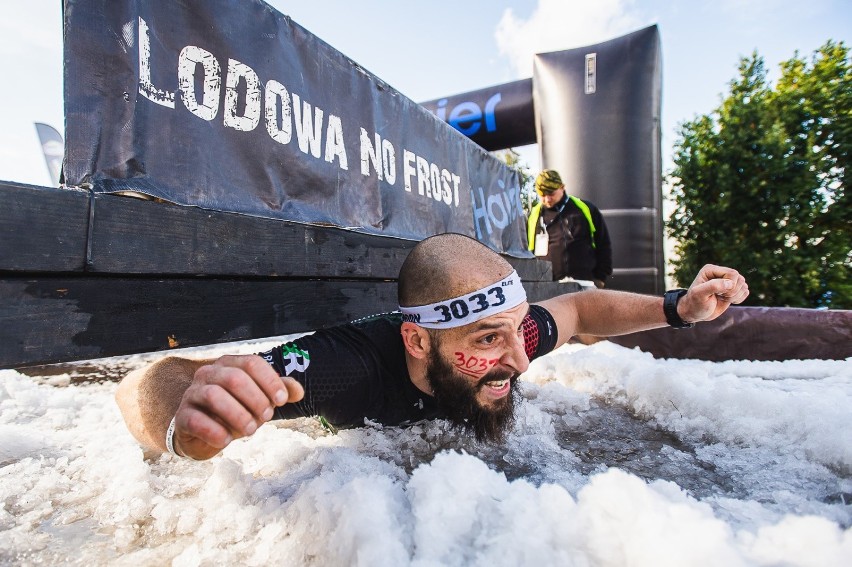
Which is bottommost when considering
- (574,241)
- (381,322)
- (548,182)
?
(381,322)

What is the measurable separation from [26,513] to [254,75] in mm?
1744

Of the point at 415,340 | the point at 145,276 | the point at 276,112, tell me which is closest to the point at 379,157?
the point at 276,112

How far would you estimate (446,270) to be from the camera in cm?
166

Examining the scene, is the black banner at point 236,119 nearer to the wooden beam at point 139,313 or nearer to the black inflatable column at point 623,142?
the wooden beam at point 139,313

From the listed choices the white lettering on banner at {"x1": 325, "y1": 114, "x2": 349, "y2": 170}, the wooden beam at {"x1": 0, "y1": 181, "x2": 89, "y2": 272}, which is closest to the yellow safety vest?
the white lettering on banner at {"x1": 325, "y1": 114, "x2": 349, "y2": 170}

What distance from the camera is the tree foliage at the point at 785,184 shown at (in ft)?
18.7

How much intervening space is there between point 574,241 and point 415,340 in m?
3.94

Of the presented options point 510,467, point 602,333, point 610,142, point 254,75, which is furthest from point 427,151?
point 610,142

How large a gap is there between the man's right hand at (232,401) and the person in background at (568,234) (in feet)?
15.0

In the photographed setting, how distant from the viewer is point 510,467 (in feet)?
4.97

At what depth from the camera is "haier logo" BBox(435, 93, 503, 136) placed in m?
7.17

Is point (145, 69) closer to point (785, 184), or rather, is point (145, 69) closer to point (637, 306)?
point (637, 306)

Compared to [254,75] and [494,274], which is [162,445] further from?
[254,75]

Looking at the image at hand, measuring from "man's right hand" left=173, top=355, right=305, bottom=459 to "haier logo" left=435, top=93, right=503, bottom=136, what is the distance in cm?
692
